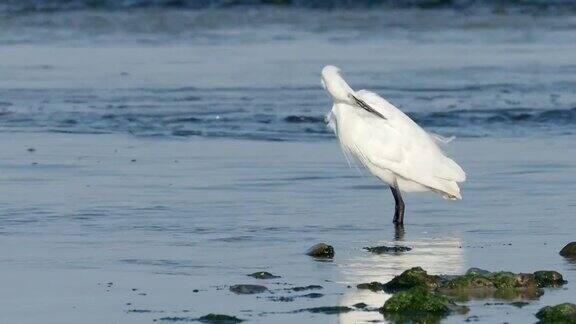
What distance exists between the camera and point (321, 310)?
23.0 ft

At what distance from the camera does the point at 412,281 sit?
7.46m

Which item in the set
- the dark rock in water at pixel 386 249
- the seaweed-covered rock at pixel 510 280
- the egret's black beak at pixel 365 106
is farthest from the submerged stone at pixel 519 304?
the egret's black beak at pixel 365 106

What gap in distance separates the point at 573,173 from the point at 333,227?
2.83 m

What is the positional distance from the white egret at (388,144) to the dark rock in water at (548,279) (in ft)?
9.32

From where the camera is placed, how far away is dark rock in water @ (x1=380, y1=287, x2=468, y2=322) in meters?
6.89

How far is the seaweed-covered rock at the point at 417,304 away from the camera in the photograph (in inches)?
271

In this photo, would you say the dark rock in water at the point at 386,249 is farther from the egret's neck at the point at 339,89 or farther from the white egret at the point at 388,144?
the egret's neck at the point at 339,89


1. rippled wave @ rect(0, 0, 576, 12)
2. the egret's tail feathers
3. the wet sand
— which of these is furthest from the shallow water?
rippled wave @ rect(0, 0, 576, 12)

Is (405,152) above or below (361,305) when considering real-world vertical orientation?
above

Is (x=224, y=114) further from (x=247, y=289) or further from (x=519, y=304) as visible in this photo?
(x=519, y=304)

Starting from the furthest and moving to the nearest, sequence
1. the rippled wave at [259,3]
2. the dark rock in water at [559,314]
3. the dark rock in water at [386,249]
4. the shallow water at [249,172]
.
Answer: the rippled wave at [259,3], the dark rock in water at [386,249], the shallow water at [249,172], the dark rock in water at [559,314]

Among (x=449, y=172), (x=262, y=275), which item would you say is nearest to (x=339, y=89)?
(x=449, y=172)

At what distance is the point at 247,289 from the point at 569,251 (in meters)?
1.99

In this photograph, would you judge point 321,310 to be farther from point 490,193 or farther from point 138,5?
point 138,5
